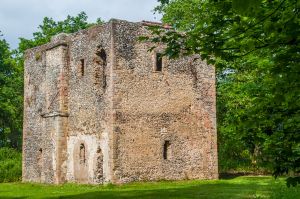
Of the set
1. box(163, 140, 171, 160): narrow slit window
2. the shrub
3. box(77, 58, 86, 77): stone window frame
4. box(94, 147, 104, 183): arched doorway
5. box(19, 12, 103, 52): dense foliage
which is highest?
box(19, 12, 103, 52): dense foliage

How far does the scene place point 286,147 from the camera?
298 inches

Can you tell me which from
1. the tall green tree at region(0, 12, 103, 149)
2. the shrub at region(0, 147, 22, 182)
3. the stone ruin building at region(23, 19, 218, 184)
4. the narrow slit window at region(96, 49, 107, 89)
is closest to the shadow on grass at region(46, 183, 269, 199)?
the stone ruin building at region(23, 19, 218, 184)

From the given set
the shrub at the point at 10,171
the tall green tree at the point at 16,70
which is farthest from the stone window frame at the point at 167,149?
the tall green tree at the point at 16,70

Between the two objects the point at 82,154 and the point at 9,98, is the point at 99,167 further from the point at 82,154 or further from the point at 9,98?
the point at 9,98

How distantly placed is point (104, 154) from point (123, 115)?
2.01 m

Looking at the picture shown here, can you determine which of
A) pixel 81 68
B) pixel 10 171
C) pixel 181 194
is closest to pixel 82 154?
pixel 81 68

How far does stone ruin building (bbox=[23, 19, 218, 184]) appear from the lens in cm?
2427

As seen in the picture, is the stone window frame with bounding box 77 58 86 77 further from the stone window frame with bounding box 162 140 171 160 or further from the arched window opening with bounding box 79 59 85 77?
the stone window frame with bounding box 162 140 171 160

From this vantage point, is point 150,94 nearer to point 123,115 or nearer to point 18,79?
point 123,115

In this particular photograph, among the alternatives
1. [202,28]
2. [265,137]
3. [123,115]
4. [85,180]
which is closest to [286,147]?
[265,137]

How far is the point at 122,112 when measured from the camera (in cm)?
→ 2425

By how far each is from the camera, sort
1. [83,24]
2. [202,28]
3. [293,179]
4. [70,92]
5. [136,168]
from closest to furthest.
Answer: [293,179] → [202,28] → [136,168] → [70,92] → [83,24]

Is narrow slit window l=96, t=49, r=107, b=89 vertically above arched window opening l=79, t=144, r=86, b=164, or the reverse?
narrow slit window l=96, t=49, r=107, b=89

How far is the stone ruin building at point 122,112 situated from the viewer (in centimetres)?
2427
